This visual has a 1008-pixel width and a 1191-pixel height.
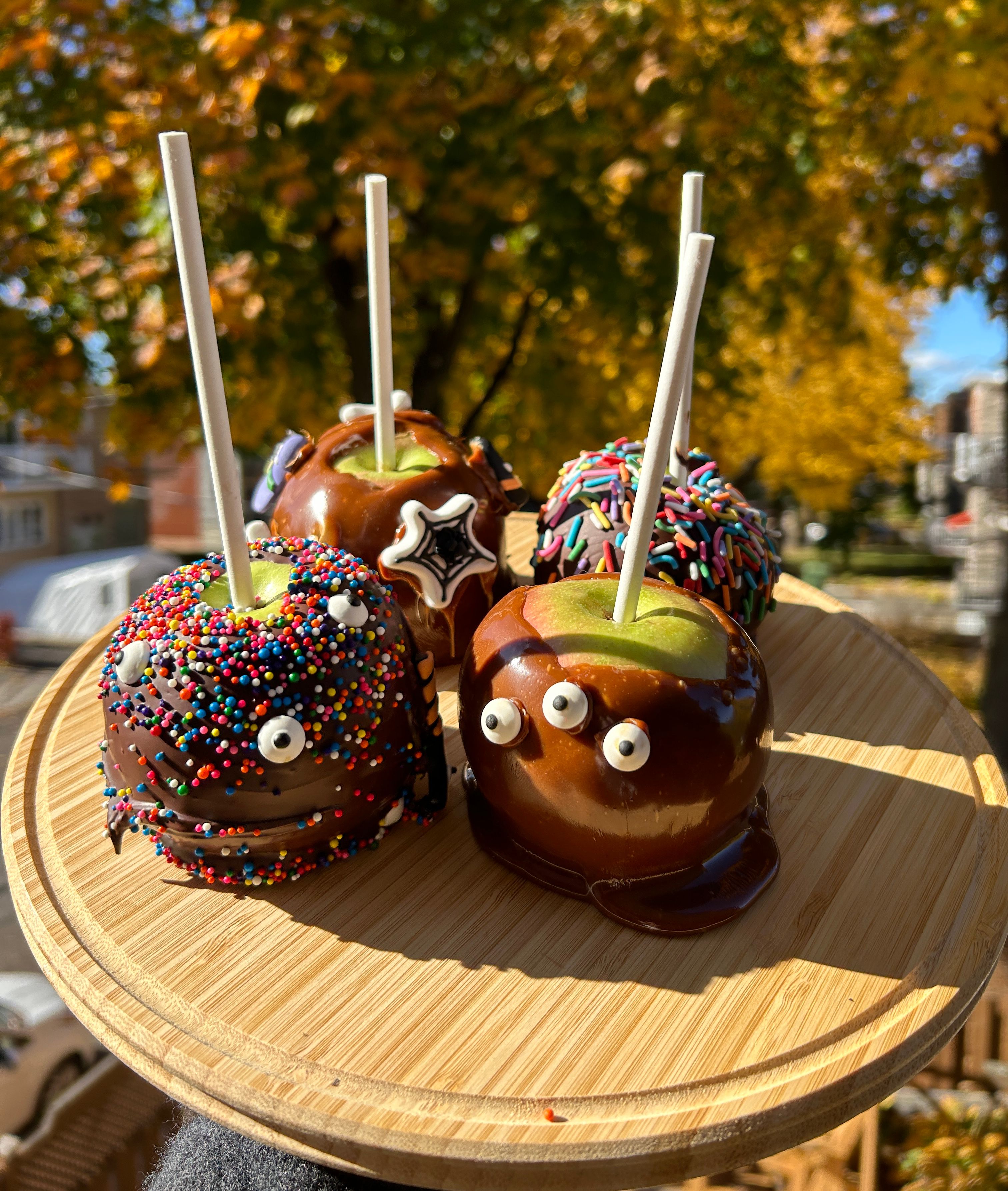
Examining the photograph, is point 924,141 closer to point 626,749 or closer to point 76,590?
point 626,749

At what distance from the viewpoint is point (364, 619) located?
1.08 metres

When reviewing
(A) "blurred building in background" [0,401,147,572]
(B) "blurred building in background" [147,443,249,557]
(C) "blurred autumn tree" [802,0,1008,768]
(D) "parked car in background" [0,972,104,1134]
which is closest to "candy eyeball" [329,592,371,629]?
(C) "blurred autumn tree" [802,0,1008,768]

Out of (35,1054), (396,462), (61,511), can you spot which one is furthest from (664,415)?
(61,511)

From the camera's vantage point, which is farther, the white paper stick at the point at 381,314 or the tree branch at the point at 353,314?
the tree branch at the point at 353,314

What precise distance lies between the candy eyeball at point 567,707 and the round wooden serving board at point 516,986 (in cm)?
23

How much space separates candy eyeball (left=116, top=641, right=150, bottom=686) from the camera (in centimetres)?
104

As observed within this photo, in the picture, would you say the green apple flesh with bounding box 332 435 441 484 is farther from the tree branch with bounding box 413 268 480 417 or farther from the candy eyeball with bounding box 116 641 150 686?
the tree branch with bounding box 413 268 480 417

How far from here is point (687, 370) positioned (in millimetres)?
1215

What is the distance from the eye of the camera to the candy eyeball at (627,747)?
0.95 meters

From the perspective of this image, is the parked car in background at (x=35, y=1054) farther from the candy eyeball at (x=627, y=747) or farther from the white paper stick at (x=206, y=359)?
the candy eyeball at (x=627, y=747)

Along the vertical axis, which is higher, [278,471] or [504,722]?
[278,471]

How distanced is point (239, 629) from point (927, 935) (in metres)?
0.76

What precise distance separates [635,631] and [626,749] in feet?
0.46

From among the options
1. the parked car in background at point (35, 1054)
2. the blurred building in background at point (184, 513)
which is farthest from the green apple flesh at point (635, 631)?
the blurred building in background at point (184, 513)
